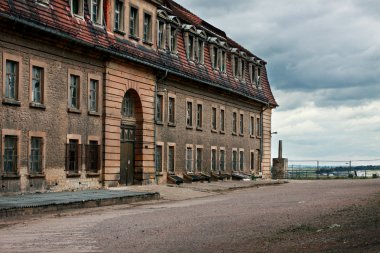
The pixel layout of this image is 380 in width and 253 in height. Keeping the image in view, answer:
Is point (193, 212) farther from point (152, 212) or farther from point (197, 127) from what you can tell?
point (197, 127)

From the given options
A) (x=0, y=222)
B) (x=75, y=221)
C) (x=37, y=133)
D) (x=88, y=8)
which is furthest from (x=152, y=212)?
(x=88, y=8)

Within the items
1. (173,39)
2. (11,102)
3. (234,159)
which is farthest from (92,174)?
(234,159)

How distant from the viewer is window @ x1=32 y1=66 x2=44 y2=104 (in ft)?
82.8

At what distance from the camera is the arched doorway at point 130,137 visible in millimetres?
32375

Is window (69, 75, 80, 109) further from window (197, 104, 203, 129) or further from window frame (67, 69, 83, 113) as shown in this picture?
window (197, 104, 203, 129)

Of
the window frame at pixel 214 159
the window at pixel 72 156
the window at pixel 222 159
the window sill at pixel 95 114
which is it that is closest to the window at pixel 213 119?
the window frame at pixel 214 159

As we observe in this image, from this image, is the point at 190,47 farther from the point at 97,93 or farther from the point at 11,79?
the point at 11,79

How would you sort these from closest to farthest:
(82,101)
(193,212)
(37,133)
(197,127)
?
(193,212), (37,133), (82,101), (197,127)

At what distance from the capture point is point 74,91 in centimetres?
2802

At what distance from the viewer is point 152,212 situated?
19.7 metres

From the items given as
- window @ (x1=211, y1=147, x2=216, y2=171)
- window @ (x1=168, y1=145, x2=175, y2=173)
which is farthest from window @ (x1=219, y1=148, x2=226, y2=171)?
window @ (x1=168, y1=145, x2=175, y2=173)

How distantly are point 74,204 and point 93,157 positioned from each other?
8.01 metres

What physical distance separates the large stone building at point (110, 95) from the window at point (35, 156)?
0.14ft

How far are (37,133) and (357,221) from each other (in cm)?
1492
